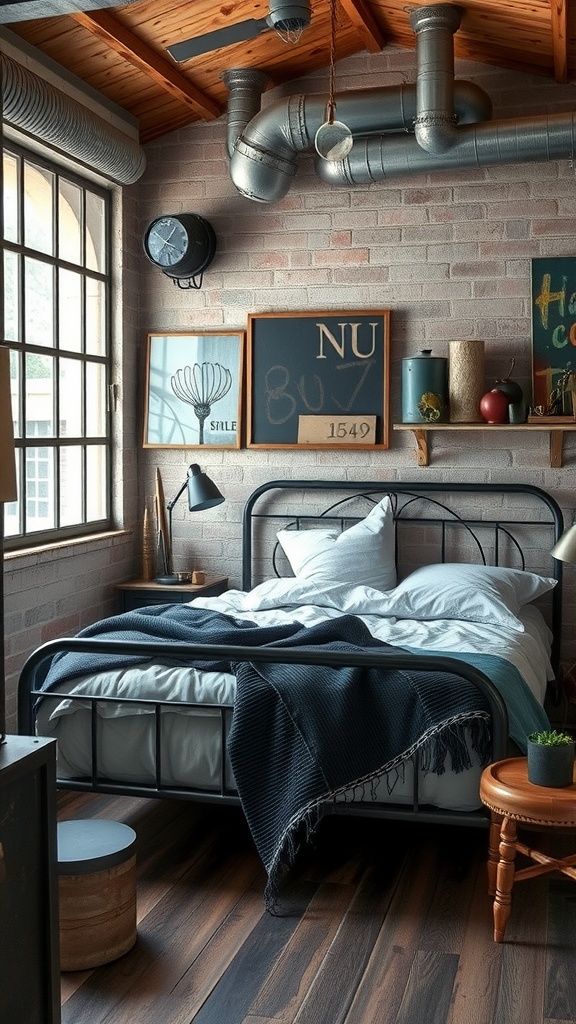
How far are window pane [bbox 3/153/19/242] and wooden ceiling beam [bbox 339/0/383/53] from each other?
147 cm

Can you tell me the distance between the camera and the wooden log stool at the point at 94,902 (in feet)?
8.32

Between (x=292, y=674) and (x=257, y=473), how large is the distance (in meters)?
2.10

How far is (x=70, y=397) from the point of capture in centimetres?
467

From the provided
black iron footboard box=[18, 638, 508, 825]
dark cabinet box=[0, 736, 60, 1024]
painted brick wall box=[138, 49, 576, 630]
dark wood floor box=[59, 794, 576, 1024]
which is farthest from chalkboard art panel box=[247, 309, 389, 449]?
dark cabinet box=[0, 736, 60, 1024]

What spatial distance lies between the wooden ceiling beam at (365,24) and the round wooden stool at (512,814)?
302 cm

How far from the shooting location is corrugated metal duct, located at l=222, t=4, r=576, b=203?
4137mm

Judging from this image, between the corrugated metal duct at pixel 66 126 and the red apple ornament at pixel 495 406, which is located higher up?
the corrugated metal duct at pixel 66 126

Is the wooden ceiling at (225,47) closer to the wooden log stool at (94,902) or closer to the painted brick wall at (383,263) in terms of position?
the painted brick wall at (383,263)

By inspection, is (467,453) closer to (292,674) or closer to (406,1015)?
(292,674)

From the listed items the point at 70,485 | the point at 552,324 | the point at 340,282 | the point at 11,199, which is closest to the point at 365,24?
the point at 340,282

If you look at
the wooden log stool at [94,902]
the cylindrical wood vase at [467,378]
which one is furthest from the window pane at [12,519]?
the cylindrical wood vase at [467,378]

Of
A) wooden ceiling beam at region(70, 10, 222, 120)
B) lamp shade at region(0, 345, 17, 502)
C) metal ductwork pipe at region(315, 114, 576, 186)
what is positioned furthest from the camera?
metal ductwork pipe at region(315, 114, 576, 186)

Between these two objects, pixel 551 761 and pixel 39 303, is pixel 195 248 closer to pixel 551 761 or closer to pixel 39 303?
pixel 39 303

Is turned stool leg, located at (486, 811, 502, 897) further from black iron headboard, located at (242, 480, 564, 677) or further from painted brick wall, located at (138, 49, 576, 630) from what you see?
painted brick wall, located at (138, 49, 576, 630)
